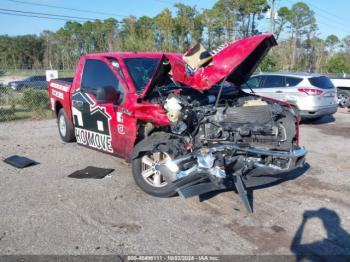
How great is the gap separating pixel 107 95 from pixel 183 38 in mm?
29856

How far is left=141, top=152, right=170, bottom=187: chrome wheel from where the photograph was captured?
4840 mm

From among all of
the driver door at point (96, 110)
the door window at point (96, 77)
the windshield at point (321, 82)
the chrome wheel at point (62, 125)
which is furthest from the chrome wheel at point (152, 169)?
the windshield at point (321, 82)

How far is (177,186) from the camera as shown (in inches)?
172

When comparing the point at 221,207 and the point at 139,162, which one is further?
the point at 139,162

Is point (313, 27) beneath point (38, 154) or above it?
above

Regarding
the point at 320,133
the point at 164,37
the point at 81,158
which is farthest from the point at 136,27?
the point at 81,158

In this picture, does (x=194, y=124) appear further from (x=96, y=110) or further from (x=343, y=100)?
(x=343, y=100)

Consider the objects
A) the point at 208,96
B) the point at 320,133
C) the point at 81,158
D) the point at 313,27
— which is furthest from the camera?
the point at 313,27

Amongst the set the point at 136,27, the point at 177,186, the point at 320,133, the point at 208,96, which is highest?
the point at 136,27

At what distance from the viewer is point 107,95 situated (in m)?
5.36

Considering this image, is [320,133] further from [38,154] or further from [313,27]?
[313,27]

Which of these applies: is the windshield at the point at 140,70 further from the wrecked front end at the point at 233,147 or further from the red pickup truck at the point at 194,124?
the wrecked front end at the point at 233,147

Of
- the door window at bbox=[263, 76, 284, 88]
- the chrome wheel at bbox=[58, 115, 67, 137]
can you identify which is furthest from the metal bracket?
the door window at bbox=[263, 76, 284, 88]

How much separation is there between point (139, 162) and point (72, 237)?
1.43 m
